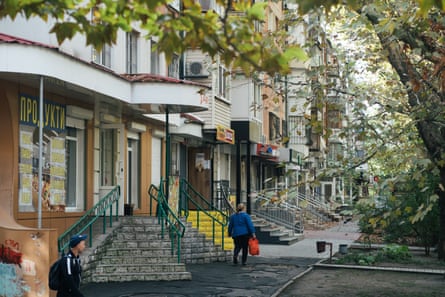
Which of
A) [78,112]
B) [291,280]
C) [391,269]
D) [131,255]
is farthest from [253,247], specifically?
[78,112]

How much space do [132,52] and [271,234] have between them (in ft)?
34.5

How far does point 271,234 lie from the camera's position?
102ft

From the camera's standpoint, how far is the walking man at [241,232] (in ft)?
70.5

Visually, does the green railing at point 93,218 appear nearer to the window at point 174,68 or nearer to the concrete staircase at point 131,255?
the concrete staircase at point 131,255

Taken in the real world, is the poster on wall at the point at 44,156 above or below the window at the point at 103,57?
below

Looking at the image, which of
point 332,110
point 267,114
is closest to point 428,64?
point 332,110

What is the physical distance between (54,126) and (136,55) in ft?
19.8

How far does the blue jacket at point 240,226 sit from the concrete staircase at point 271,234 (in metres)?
9.19

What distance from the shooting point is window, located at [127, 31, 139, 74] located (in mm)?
23014

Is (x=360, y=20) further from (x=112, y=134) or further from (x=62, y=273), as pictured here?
(x=112, y=134)

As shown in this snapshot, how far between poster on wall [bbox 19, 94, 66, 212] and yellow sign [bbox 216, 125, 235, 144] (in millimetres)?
10559

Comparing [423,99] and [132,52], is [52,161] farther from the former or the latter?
[423,99]

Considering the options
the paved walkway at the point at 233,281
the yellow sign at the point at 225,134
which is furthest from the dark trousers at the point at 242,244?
the yellow sign at the point at 225,134

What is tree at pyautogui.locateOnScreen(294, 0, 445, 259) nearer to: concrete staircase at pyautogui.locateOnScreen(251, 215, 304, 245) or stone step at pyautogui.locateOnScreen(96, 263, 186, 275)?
stone step at pyautogui.locateOnScreen(96, 263, 186, 275)
